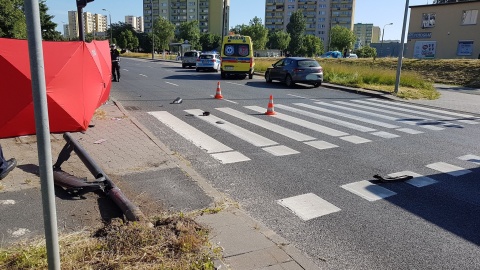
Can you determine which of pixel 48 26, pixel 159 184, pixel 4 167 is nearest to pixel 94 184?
pixel 159 184

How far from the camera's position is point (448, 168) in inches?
261

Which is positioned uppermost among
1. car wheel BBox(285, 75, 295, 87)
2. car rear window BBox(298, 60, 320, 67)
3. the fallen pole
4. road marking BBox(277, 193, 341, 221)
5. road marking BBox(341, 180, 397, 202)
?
car rear window BBox(298, 60, 320, 67)

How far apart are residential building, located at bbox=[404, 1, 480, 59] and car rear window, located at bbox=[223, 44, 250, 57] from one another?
115ft

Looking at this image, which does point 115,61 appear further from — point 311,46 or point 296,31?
point 296,31

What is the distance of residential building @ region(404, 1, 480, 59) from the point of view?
47.9 metres

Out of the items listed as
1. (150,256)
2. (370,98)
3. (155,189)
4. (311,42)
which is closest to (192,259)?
(150,256)

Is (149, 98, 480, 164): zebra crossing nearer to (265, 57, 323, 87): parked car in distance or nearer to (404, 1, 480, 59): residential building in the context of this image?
(265, 57, 323, 87): parked car in distance

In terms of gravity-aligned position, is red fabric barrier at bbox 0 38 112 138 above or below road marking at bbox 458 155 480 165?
above

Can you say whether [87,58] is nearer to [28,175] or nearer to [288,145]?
[28,175]

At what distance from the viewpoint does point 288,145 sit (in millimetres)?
7863

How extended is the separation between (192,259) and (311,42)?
333ft

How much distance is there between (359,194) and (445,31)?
176 ft

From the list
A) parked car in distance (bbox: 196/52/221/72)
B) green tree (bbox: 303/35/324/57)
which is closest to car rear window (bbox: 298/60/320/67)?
parked car in distance (bbox: 196/52/221/72)

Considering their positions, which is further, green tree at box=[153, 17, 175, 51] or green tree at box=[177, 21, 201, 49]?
green tree at box=[177, 21, 201, 49]
